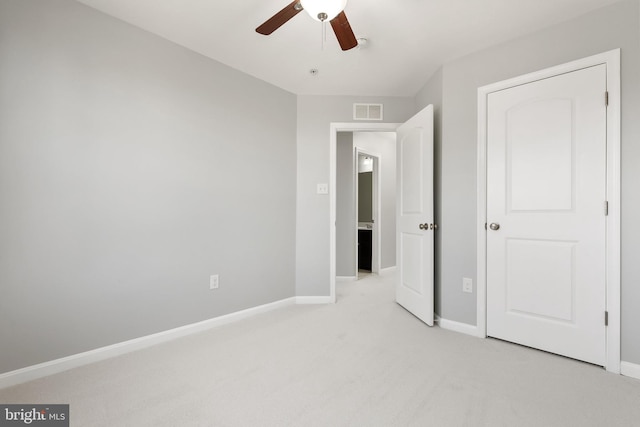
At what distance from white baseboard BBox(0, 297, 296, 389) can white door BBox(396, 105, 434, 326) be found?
1570 mm

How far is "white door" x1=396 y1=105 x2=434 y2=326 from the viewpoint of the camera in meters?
2.75

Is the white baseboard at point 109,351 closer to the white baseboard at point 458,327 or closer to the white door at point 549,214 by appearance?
the white baseboard at point 458,327

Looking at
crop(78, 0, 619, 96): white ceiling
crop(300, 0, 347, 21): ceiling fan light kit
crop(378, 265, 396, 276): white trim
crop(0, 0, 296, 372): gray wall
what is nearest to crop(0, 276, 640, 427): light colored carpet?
crop(0, 0, 296, 372): gray wall

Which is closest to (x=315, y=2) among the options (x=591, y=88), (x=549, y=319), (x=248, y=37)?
(x=248, y=37)

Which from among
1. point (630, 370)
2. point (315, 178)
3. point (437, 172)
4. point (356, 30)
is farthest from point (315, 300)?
point (356, 30)

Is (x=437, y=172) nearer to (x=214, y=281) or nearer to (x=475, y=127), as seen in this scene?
(x=475, y=127)

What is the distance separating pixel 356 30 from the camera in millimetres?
2223

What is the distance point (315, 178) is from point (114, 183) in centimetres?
191

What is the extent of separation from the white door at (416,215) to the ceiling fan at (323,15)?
1301mm

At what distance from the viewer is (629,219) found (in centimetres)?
189

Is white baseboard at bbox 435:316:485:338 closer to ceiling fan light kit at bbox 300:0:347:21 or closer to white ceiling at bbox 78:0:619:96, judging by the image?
white ceiling at bbox 78:0:619:96

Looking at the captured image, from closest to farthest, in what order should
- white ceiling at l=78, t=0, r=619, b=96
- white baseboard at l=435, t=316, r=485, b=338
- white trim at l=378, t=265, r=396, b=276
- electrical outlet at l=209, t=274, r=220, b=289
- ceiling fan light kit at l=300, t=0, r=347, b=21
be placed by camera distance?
1. ceiling fan light kit at l=300, t=0, r=347, b=21
2. white ceiling at l=78, t=0, r=619, b=96
3. white baseboard at l=435, t=316, r=485, b=338
4. electrical outlet at l=209, t=274, r=220, b=289
5. white trim at l=378, t=265, r=396, b=276

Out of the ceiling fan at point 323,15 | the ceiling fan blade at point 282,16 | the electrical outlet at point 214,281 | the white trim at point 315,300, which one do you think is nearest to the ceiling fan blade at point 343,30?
the ceiling fan at point 323,15

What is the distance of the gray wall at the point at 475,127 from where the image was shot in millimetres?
1877
